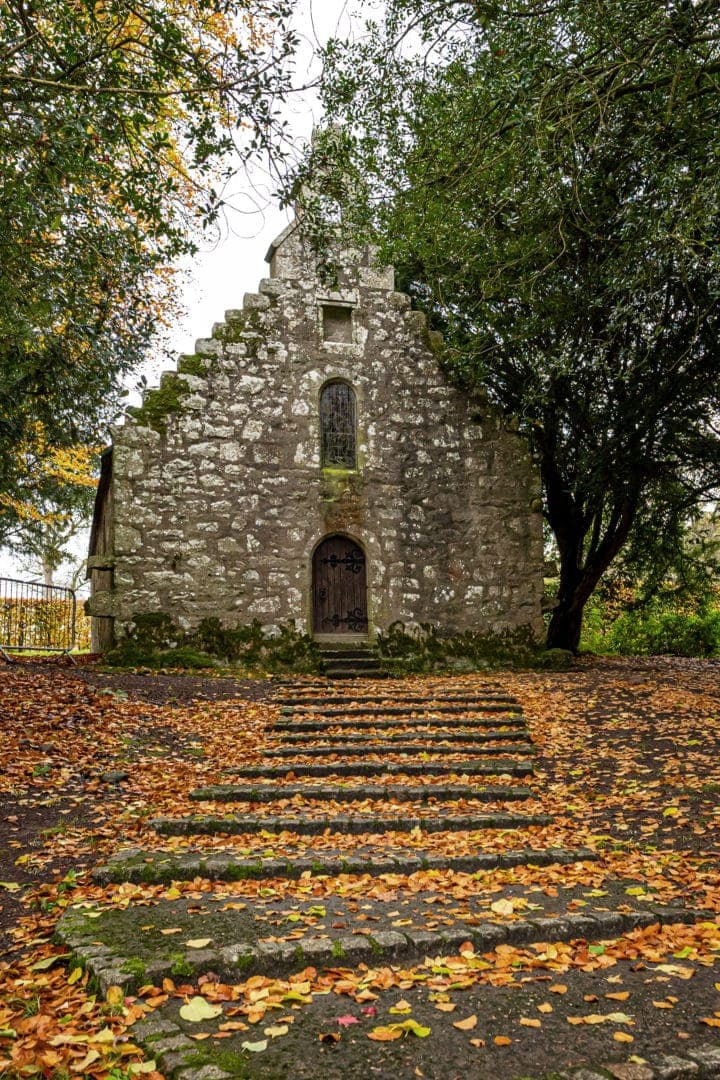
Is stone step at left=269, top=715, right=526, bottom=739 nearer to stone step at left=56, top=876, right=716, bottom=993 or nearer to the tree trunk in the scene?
stone step at left=56, top=876, right=716, bottom=993

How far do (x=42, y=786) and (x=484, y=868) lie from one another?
3.48 m

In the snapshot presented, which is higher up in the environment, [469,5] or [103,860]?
[469,5]

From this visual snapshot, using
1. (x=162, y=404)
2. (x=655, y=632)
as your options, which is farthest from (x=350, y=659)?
(x=655, y=632)

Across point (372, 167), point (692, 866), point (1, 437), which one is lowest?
point (692, 866)

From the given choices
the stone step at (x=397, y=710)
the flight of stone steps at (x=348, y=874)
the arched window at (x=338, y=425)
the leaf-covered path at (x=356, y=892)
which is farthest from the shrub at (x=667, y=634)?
the flight of stone steps at (x=348, y=874)

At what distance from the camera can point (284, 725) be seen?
8.25m

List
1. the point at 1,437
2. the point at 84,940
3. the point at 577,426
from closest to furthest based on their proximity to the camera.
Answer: the point at 84,940, the point at 1,437, the point at 577,426

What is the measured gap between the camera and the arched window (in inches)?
514

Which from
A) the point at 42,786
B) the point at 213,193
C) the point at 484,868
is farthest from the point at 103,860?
the point at 213,193

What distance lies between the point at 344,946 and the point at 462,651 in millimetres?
9950

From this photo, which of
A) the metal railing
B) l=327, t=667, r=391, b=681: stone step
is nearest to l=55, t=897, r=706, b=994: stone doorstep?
l=327, t=667, r=391, b=681: stone step

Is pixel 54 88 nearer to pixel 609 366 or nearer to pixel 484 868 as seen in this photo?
pixel 484 868

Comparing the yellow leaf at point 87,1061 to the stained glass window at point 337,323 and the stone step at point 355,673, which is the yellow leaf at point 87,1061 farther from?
the stained glass window at point 337,323

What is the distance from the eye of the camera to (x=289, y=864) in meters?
4.54
